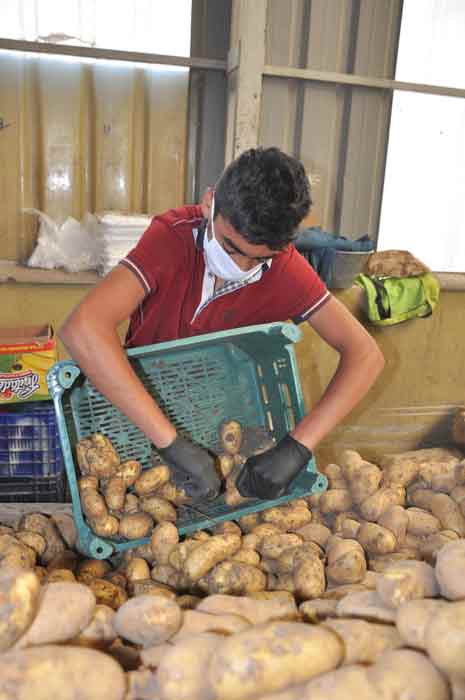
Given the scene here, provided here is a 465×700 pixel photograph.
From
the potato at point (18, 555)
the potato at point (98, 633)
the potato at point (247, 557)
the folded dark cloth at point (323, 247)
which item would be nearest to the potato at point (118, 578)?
the potato at point (18, 555)

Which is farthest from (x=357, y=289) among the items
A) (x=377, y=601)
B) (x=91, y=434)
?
(x=377, y=601)

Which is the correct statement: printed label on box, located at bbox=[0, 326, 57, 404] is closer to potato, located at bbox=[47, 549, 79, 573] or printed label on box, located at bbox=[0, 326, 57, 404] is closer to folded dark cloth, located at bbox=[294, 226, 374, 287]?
potato, located at bbox=[47, 549, 79, 573]

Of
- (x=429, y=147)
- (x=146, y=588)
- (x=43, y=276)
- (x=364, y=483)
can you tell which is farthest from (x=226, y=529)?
(x=429, y=147)

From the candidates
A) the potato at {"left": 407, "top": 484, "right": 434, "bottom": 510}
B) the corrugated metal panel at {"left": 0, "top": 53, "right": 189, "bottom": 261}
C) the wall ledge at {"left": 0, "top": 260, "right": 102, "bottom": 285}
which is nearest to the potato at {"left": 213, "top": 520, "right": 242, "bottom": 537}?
the potato at {"left": 407, "top": 484, "right": 434, "bottom": 510}

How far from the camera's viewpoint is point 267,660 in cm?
88

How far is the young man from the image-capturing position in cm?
149

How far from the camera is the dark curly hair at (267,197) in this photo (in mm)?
1459

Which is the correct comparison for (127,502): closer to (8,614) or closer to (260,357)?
(260,357)

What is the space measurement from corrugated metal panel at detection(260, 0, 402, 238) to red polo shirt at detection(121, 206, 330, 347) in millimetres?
1973

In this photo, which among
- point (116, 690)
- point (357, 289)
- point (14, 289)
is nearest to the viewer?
point (116, 690)

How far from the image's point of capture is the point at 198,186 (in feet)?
12.1

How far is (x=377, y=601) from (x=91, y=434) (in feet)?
3.18

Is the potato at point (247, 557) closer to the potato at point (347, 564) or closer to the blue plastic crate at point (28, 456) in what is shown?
the potato at point (347, 564)

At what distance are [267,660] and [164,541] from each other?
0.81 meters
